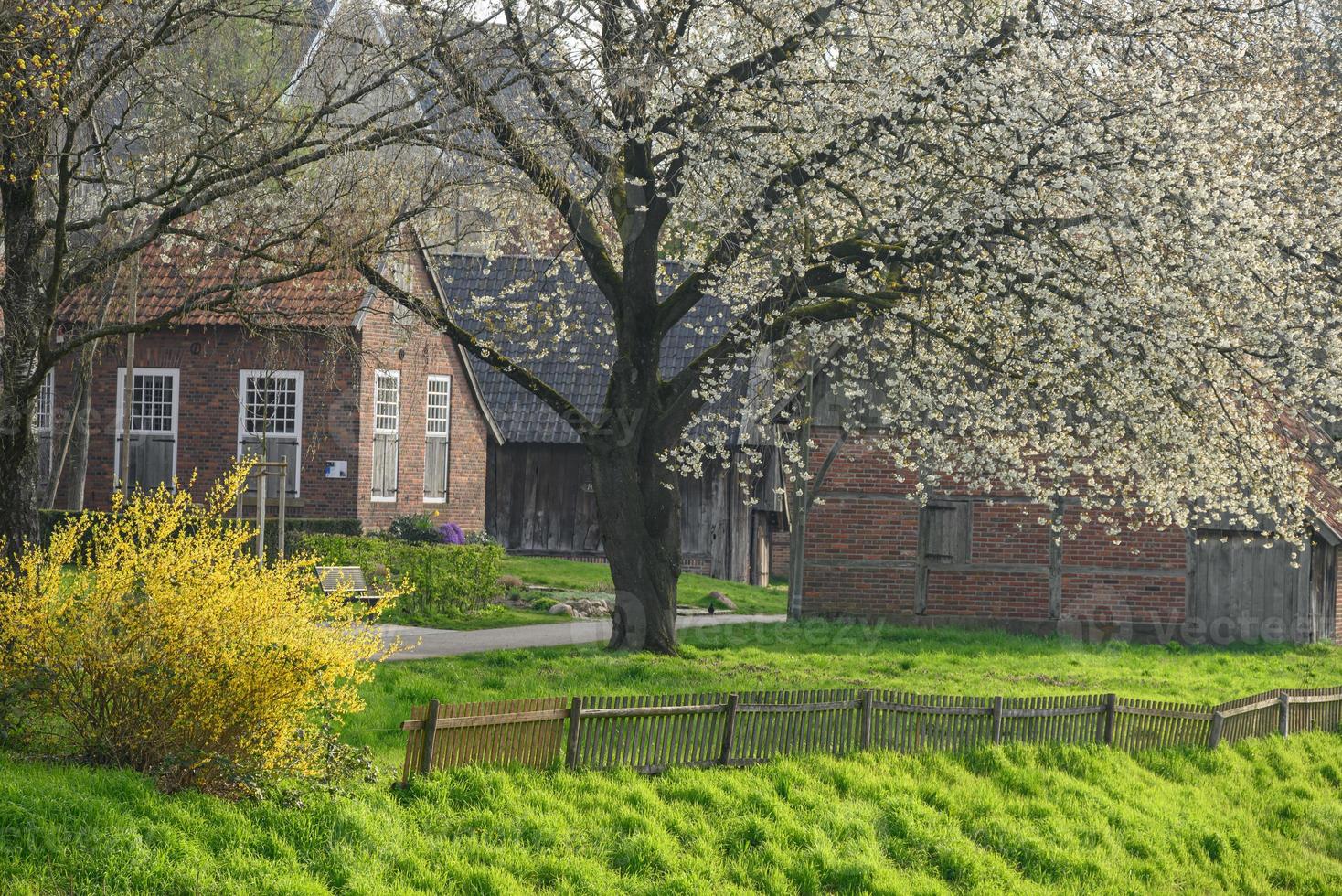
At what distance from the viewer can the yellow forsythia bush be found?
1017cm

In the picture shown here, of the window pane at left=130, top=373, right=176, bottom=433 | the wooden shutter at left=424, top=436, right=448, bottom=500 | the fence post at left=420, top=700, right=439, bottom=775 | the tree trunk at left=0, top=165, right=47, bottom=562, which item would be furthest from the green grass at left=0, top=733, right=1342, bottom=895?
the wooden shutter at left=424, top=436, right=448, bottom=500

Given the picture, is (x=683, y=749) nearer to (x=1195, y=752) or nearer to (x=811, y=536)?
(x=1195, y=752)

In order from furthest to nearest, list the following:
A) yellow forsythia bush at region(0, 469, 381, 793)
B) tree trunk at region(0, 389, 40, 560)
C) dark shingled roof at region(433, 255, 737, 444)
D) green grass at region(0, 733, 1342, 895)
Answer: dark shingled roof at region(433, 255, 737, 444) → tree trunk at region(0, 389, 40, 560) → yellow forsythia bush at region(0, 469, 381, 793) → green grass at region(0, 733, 1342, 895)

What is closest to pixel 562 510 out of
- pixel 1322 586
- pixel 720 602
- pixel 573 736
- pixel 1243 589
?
pixel 720 602

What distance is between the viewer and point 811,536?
26.1 m

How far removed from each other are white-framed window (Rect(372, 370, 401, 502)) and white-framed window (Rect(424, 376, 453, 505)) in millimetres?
1300

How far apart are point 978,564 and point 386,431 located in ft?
38.3

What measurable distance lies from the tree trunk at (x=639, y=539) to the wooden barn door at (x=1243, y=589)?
11.4m

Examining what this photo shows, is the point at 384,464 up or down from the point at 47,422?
down

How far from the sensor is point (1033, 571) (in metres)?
25.9

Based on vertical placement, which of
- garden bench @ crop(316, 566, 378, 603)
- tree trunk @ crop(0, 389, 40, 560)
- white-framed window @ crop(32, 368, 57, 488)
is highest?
white-framed window @ crop(32, 368, 57, 488)

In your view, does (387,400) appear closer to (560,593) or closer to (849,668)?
(560,593)

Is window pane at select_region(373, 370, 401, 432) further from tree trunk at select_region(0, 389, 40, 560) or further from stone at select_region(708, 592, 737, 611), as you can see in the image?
tree trunk at select_region(0, 389, 40, 560)

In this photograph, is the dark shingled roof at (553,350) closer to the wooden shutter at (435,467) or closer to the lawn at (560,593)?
the lawn at (560,593)
